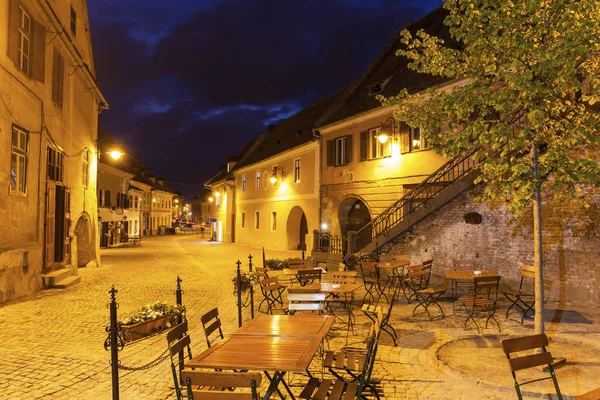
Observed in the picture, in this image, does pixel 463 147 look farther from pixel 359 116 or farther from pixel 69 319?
pixel 359 116

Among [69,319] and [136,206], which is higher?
[136,206]

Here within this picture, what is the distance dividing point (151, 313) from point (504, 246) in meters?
9.12

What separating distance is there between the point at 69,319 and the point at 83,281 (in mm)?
6461

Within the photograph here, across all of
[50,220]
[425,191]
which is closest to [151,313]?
[50,220]

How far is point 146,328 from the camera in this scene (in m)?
6.69

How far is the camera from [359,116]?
62.5 ft

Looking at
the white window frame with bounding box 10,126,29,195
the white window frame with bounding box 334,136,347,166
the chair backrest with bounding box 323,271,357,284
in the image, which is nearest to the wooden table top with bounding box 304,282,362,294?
the chair backrest with bounding box 323,271,357,284

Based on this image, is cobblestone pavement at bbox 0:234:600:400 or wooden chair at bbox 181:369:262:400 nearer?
wooden chair at bbox 181:369:262:400

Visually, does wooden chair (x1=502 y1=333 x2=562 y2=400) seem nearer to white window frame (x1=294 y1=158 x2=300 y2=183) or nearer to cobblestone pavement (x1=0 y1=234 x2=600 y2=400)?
cobblestone pavement (x1=0 y1=234 x2=600 y2=400)

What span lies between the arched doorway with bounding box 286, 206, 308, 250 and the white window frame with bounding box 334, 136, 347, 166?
259 inches

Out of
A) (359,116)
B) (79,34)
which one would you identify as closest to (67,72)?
(79,34)

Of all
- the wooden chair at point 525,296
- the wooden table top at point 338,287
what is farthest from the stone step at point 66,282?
the wooden chair at point 525,296

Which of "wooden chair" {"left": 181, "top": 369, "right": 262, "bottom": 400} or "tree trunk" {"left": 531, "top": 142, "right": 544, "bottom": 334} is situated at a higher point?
"tree trunk" {"left": 531, "top": 142, "right": 544, "bottom": 334}

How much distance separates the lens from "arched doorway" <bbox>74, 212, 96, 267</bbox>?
19.2 metres
